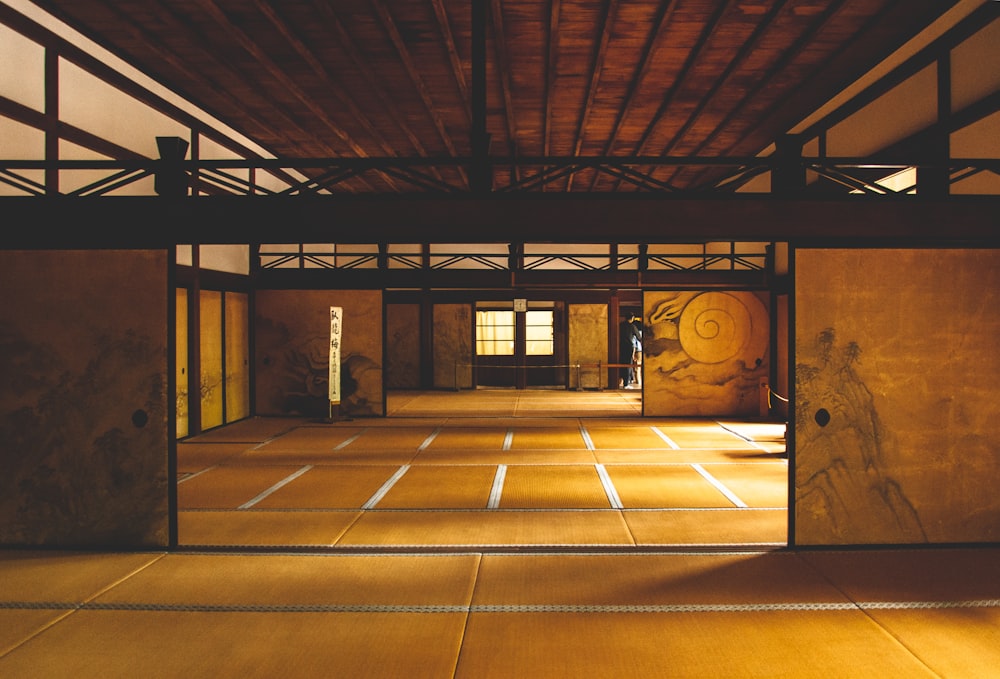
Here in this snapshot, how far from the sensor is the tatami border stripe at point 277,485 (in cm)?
622

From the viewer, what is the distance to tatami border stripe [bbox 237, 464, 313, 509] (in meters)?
Result: 6.22

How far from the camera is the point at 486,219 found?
5.39m

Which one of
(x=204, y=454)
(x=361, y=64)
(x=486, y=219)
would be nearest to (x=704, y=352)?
(x=361, y=64)

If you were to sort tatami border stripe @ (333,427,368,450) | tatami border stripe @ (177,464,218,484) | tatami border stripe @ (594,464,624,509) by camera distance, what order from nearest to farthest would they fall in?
tatami border stripe @ (594,464,624,509) → tatami border stripe @ (177,464,218,484) → tatami border stripe @ (333,427,368,450)

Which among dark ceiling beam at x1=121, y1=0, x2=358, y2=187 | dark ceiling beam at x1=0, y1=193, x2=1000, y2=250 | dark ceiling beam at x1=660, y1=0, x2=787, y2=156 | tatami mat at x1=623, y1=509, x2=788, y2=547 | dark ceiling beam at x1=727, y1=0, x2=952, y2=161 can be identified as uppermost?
dark ceiling beam at x1=121, y1=0, x2=358, y2=187

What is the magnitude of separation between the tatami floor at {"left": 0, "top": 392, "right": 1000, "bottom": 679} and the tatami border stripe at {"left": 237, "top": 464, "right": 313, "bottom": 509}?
4 centimetres

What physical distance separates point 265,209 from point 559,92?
4.35 meters

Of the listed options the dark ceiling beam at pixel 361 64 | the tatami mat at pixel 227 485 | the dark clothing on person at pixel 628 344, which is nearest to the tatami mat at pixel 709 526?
the tatami mat at pixel 227 485

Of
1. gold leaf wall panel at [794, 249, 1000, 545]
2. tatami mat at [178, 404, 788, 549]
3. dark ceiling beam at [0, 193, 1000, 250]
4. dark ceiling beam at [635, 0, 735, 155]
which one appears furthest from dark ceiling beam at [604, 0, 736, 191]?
tatami mat at [178, 404, 788, 549]

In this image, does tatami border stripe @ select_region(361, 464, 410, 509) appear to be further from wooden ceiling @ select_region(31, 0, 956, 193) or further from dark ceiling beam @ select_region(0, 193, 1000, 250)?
wooden ceiling @ select_region(31, 0, 956, 193)

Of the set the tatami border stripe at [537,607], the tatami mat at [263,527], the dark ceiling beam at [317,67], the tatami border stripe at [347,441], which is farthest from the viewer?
the tatami border stripe at [347,441]

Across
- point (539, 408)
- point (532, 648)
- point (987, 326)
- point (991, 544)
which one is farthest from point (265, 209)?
point (539, 408)

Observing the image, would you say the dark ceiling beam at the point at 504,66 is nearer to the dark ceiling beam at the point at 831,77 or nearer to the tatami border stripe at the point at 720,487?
the dark ceiling beam at the point at 831,77

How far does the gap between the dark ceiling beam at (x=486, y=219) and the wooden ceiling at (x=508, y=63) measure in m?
0.46
